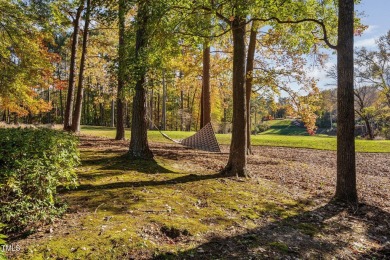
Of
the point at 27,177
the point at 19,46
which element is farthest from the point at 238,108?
the point at 19,46

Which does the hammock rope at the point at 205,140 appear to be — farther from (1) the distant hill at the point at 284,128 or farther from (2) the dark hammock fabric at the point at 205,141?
(1) the distant hill at the point at 284,128

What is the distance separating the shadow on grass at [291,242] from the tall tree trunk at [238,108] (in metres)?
2.11

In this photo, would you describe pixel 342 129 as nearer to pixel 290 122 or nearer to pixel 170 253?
pixel 170 253

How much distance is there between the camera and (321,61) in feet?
36.2

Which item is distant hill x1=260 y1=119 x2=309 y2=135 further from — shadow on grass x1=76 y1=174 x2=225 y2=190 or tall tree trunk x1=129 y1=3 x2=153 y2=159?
shadow on grass x1=76 y1=174 x2=225 y2=190

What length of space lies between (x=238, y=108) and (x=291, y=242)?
371 centimetres

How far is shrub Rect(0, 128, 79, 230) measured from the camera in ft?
9.38

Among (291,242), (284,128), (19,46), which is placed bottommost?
(291,242)

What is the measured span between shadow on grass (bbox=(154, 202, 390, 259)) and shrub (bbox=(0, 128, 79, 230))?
1.50 metres

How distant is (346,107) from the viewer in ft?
19.7

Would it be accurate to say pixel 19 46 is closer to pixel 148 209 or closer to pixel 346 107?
pixel 148 209

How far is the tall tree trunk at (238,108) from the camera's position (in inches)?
275

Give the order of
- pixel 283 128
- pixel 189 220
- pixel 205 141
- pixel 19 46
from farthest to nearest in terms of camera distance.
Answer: pixel 283 128 → pixel 205 141 → pixel 19 46 → pixel 189 220

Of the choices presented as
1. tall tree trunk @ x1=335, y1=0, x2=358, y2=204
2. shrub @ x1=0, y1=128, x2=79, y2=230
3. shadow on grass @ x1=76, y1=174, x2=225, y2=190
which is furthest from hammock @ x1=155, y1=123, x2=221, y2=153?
shrub @ x1=0, y1=128, x2=79, y2=230
